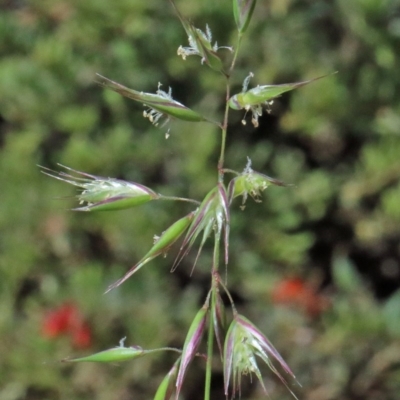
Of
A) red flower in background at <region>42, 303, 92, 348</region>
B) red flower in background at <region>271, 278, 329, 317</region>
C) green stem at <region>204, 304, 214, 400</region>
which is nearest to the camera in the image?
green stem at <region>204, 304, 214, 400</region>

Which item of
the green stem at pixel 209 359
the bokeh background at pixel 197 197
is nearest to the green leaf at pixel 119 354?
the green stem at pixel 209 359

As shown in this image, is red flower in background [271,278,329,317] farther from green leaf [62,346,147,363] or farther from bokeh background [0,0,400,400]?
green leaf [62,346,147,363]

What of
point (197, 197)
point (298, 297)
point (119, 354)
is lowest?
point (298, 297)

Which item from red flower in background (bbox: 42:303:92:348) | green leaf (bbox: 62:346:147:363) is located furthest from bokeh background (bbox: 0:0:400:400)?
green leaf (bbox: 62:346:147:363)

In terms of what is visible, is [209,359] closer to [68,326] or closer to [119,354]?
[119,354]

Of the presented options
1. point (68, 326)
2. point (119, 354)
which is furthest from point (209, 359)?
point (68, 326)

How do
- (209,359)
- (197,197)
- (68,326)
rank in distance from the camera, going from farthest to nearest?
(197,197)
(68,326)
(209,359)

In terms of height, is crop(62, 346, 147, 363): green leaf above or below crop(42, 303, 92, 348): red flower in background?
above

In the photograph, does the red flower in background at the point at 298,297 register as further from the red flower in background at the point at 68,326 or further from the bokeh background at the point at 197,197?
the red flower in background at the point at 68,326

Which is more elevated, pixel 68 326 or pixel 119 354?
pixel 119 354
